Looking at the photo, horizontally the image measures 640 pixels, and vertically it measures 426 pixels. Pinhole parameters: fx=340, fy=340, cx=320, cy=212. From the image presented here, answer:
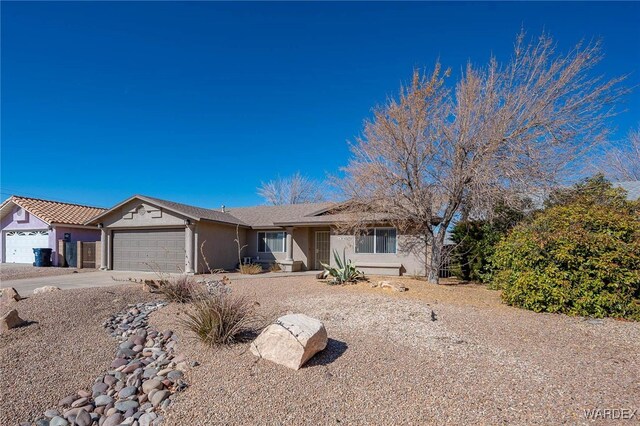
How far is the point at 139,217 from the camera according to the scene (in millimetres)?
17234

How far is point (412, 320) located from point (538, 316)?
9.07ft

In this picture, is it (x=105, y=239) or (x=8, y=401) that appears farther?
(x=105, y=239)

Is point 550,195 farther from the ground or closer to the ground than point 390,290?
farther from the ground

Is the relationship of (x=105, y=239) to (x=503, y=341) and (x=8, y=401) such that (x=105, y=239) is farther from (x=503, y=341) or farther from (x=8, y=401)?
(x=503, y=341)

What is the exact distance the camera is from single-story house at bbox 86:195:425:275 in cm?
1541

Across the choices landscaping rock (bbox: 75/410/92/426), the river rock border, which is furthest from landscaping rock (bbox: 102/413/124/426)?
landscaping rock (bbox: 75/410/92/426)

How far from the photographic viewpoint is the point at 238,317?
5406 millimetres

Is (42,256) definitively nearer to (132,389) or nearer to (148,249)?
(148,249)

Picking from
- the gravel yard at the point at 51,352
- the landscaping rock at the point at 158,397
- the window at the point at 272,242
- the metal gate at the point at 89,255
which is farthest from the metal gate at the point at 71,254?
the landscaping rock at the point at 158,397

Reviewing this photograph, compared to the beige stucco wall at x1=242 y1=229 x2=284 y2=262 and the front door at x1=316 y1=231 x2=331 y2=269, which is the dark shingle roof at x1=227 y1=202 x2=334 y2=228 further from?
the front door at x1=316 y1=231 x2=331 y2=269

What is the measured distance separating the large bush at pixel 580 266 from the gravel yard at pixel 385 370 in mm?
535

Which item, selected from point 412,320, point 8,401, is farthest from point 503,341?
point 8,401

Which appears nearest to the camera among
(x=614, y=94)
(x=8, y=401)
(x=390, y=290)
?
(x=8, y=401)

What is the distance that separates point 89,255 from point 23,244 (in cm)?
709
